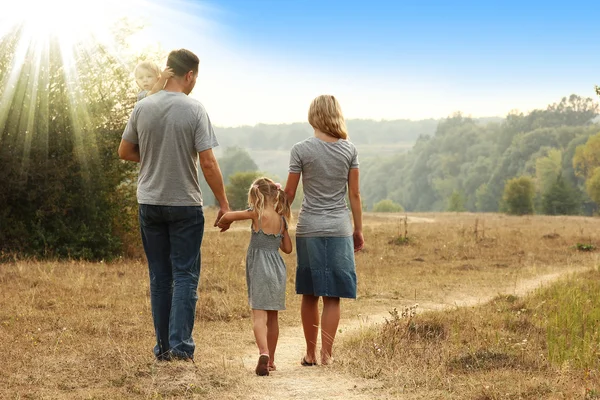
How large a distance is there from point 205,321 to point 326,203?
4.25 m

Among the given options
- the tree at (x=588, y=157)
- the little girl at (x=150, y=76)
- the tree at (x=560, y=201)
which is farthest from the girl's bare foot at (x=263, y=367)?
the tree at (x=588, y=157)

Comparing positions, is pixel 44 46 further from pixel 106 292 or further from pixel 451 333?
pixel 451 333

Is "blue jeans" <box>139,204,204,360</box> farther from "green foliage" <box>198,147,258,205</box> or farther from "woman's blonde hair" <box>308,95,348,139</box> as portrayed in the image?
"green foliage" <box>198,147,258,205</box>

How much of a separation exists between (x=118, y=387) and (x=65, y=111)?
1240cm

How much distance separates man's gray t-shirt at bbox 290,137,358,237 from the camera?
6.77 m

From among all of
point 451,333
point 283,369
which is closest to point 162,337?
point 283,369

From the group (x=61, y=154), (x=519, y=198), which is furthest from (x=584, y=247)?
(x=519, y=198)

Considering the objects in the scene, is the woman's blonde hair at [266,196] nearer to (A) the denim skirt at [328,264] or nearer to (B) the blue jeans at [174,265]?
(A) the denim skirt at [328,264]

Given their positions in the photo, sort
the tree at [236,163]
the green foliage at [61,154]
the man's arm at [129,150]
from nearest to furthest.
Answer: the man's arm at [129,150] < the green foliage at [61,154] < the tree at [236,163]

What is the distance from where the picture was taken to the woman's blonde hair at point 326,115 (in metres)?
6.66

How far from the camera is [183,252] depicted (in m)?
6.48

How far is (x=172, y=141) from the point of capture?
636cm

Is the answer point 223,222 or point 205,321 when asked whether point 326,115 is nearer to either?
point 223,222

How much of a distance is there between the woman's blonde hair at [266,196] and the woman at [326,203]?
0.34 ft
